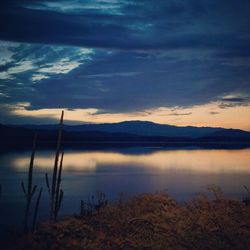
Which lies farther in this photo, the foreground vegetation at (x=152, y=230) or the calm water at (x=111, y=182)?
the calm water at (x=111, y=182)

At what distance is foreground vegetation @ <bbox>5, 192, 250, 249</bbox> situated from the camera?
433 inches

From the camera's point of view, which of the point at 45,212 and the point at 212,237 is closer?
the point at 212,237

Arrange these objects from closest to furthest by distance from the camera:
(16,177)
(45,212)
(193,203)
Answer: (193,203), (45,212), (16,177)

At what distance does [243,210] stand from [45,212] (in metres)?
16.5

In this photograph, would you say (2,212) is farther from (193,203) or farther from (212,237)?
(212,237)

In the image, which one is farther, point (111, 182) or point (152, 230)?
A: point (111, 182)

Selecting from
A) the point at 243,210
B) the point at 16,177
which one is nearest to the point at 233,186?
the point at 16,177

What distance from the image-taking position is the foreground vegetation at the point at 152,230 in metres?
11.0

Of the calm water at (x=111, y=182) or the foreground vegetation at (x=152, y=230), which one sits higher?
the foreground vegetation at (x=152, y=230)

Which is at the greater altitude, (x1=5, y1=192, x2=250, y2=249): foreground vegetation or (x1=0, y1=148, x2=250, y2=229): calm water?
(x1=5, y1=192, x2=250, y2=249): foreground vegetation

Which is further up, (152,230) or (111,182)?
(152,230)

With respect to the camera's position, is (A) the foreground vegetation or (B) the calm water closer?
(A) the foreground vegetation

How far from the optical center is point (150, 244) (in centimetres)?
1098

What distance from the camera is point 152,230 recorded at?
11.5 meters
